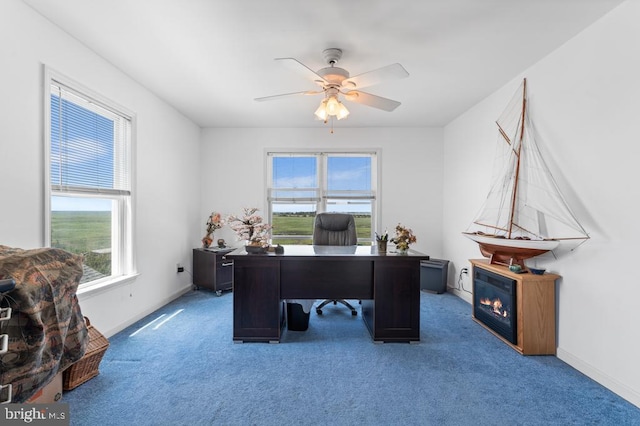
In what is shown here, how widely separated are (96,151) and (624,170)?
4.27 meters

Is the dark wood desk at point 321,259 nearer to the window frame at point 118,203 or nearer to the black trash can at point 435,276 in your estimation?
the window frame at point 118,203

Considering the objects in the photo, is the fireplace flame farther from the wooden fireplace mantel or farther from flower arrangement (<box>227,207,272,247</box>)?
flower arrangement (<box>227,207,272,247</box>)

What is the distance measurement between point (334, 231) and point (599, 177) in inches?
95.1

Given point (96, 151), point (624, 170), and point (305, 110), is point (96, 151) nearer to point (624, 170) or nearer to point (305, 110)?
point (305, 110)

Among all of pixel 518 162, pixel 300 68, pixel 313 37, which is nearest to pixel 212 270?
pixel 300 68

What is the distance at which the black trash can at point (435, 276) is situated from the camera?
13.7ft

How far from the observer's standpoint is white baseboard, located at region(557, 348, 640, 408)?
1825mm

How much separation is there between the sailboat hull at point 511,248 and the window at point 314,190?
2.15m

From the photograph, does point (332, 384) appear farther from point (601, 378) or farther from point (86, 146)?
point (86, 146)

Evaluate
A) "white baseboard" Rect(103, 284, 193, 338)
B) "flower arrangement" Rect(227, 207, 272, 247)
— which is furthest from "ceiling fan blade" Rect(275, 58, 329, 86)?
"white baseboard" Rect(103, 284, 193, 338)

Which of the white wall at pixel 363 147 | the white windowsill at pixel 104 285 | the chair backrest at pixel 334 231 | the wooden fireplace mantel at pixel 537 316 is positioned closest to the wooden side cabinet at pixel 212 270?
the white wall at pixel 363 147

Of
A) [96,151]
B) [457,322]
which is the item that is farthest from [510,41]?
[96,151]

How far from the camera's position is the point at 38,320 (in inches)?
39.8

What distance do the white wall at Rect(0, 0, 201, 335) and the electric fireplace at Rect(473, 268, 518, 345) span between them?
3.69 meters
